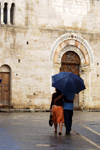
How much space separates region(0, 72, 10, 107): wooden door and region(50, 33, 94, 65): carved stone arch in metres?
2.92

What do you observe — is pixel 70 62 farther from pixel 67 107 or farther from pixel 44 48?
pixel 67 107

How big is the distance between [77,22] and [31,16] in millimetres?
3034

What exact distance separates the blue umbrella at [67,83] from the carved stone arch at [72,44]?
10.3m

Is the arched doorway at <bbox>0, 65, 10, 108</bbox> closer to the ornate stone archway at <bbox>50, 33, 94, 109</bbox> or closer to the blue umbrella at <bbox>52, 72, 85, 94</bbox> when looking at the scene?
the ornate stone archway at <bbox>50, 33, 94, 109</bbox>

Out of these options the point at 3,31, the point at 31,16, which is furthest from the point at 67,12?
the point at 3,31

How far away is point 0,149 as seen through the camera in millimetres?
7246

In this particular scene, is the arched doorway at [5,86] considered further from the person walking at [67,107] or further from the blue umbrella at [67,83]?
the blue umbrella at [67,83]

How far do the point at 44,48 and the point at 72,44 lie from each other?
187 cm

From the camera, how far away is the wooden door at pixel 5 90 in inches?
752

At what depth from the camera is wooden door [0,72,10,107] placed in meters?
19.1

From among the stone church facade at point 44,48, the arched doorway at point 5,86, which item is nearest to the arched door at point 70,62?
the stone church facade at point 44,48

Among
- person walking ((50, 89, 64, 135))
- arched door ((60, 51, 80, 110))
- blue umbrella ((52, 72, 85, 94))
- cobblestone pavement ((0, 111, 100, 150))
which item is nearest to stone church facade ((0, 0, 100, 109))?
arched door ((60, 51, 80, 110))

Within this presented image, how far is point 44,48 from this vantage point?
20.0 metres

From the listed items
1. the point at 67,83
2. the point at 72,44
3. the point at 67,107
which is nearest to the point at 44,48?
the point at 72,44
